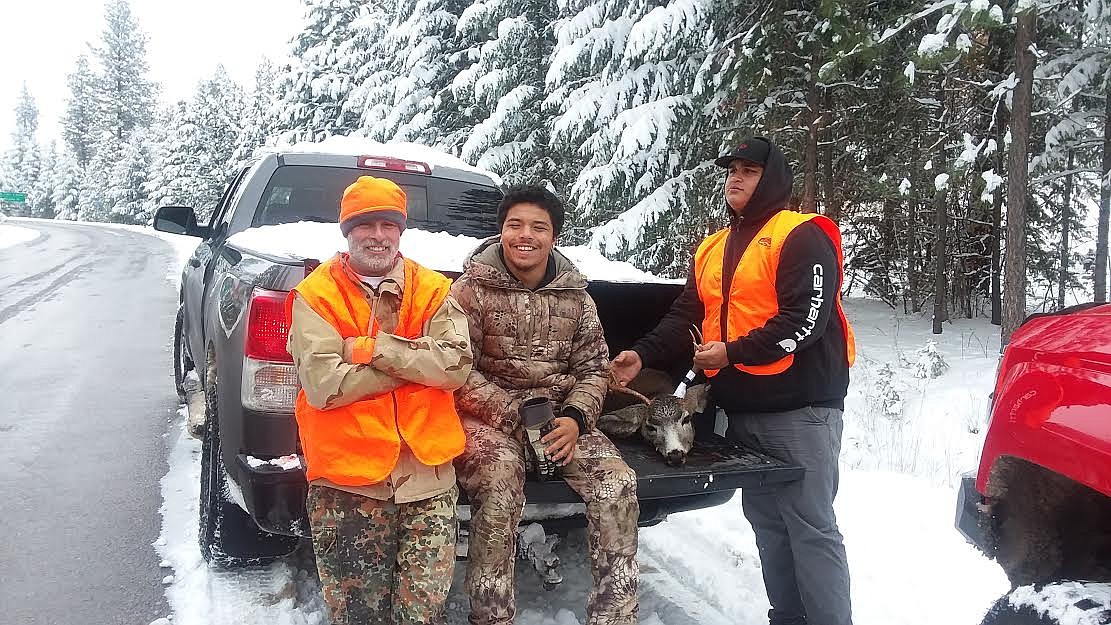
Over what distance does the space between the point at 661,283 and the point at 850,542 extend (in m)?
1.75

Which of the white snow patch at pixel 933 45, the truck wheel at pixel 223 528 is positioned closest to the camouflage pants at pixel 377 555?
the truck wheel at pixel 223 528

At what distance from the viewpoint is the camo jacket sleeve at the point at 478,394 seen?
114 inches

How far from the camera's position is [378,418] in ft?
8.18

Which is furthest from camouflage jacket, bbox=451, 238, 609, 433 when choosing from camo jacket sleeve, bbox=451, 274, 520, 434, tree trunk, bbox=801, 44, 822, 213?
tree trunk, bbox=801, 44, 822, 213

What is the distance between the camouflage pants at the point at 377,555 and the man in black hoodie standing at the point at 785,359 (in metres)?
1.17

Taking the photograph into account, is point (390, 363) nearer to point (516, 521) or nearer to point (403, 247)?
point (516, 521)

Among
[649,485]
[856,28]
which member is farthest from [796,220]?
[856,28]

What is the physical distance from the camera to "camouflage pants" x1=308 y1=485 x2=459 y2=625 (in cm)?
254

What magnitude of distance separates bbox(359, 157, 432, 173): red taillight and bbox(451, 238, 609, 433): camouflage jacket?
181cm

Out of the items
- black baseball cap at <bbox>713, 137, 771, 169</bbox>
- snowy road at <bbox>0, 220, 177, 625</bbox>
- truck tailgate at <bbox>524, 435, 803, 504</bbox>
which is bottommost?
snowy road at <bbox>0, 220, 177, 625</bbox>

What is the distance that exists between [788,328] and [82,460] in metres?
5.01

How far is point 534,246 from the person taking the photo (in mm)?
3023

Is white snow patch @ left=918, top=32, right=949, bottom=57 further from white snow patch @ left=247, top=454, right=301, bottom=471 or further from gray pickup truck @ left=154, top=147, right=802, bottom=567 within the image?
white snow patch @ left=247, top=454, right=301, bottom=471

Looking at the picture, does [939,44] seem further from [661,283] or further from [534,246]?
[534,246]
